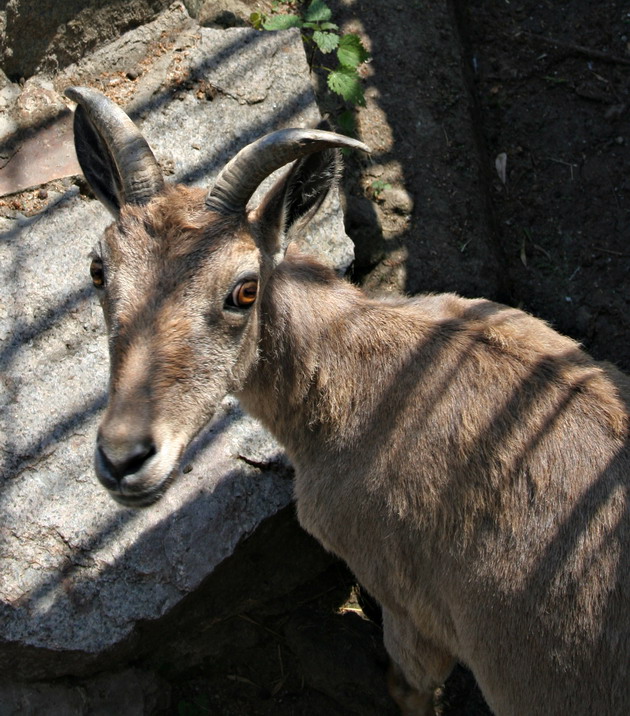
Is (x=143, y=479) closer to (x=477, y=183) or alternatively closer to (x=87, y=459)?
(x=87, y=459)

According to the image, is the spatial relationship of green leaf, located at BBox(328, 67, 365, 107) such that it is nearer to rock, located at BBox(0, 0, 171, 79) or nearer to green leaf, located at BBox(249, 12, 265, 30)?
green leaf, located at BBox(249, 12, 265, 30)

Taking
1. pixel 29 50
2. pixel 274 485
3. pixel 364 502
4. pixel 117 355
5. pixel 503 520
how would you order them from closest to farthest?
1. pixel 117 355
2. pixel 503 520
3. pixel 364 502
4. pixel 274 485
5. pixel 29 50

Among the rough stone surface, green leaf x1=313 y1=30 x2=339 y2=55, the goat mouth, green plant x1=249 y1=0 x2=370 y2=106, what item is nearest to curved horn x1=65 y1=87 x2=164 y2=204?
the goat mouth

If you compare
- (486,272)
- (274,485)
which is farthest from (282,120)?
(274,485)

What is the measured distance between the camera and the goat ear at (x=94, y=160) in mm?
4379

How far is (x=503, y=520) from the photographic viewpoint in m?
4.08

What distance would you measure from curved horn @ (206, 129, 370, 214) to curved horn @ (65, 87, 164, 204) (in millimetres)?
312

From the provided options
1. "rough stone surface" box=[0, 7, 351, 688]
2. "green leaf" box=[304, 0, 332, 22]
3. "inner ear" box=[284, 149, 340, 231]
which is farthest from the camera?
"green leaf" box=[304, 0, 332, 22]

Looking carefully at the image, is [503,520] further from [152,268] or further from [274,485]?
[152,268]

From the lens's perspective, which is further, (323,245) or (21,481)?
(323,245)

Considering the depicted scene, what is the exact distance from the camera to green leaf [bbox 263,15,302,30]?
20.9 feet

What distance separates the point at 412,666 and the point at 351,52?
14.1ft

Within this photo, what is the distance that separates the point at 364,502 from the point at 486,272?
2.81 m

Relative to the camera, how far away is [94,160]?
4414mm
